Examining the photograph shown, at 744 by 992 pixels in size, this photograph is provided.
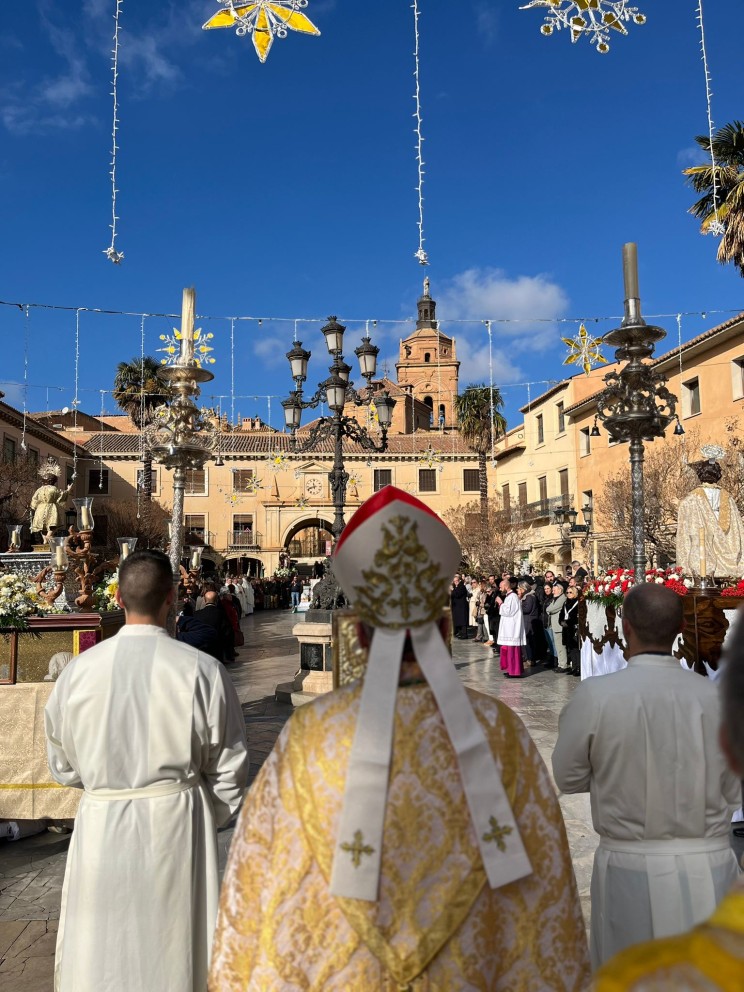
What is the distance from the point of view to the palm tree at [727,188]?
704 inches

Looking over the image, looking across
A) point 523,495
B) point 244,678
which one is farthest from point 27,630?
point 523,495

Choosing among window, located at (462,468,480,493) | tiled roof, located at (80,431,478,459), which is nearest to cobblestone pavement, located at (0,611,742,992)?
tiled roof, located at (80,431,478,459)

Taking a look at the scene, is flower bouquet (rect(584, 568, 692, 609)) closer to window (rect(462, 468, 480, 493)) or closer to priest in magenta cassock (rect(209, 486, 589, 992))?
priest in magenta cassock (rect(209, 486, 589, 992))

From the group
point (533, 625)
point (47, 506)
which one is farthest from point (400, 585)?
point (533, 625)

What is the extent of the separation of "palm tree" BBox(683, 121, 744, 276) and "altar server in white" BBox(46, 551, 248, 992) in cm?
1825

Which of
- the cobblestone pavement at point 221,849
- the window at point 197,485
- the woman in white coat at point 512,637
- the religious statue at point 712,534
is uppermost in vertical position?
the window at point 197,485

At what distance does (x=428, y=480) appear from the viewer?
54.3 meters

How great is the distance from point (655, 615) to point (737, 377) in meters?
27.7

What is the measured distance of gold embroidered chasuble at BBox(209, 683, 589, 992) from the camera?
68.6 inches

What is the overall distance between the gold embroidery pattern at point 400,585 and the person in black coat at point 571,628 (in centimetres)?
1283

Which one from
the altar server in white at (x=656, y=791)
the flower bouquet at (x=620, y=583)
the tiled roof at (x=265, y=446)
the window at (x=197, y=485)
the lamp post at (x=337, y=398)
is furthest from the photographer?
the window at (x=197, y=485)

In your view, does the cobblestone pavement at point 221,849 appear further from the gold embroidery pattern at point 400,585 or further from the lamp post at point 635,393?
the gold embroidery pattern at point 400,585

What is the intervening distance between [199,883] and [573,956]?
5.39 feet

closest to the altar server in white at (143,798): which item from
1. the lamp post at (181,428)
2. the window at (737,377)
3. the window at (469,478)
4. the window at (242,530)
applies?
the lamp post at (181,428)
